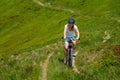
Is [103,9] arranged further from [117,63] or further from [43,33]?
[117,63]

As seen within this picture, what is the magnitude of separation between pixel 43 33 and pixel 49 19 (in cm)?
1716

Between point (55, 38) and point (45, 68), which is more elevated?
point (45, 68)

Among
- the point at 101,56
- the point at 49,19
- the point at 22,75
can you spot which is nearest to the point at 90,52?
the point at 101,56

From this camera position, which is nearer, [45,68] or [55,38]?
[45,68]

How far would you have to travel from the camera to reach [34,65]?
24562 mm

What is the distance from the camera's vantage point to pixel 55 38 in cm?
7744

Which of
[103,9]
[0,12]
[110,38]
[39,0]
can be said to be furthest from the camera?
[0,12]

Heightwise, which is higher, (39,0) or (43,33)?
(39,0)

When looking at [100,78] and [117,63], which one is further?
[117,63]

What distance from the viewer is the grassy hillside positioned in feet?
72.7

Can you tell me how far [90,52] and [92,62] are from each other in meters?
3.62

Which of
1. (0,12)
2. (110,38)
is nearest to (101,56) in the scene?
(110,38)

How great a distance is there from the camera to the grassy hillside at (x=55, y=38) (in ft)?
72.7

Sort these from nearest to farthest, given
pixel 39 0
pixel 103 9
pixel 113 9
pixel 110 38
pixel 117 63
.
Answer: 1. pixel 117 63
2. pixel 110 38
3. pixel 113 9
4. pixel 103 9
5. pixel 39 0
